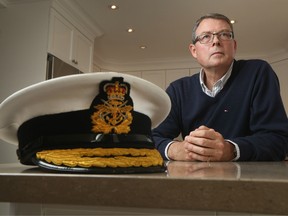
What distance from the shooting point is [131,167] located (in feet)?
1.33

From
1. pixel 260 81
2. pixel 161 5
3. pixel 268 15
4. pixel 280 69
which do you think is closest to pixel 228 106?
pixel 260 81

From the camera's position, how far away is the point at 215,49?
1.17 meters

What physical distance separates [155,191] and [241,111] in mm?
846

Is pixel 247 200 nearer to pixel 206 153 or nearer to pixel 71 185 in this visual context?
pixel 71 185

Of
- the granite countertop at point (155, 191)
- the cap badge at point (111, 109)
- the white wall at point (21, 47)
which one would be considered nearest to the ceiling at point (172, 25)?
the white wall at point (21, 47)

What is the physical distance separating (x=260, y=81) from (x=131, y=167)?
826mm

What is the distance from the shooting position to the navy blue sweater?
3.09ft

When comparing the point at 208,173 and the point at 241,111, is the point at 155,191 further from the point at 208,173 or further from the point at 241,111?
the point at 241,111

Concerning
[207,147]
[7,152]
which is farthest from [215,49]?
[7,152]

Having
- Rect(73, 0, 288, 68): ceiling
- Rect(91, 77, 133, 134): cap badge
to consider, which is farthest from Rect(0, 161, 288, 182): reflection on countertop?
Rect(73, 0, 288, 68): ceiling

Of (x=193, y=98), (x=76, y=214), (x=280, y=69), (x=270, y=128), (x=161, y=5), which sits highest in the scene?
(x=161, y=5)

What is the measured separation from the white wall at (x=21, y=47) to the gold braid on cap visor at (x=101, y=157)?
2348 millimetres

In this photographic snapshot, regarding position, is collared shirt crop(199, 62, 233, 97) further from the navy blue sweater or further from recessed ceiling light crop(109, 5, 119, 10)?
recessed ceiling light crop(109, 5, 119, 10)

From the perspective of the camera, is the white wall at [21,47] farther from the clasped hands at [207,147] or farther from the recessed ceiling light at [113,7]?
the clasped hands at [207,147]
